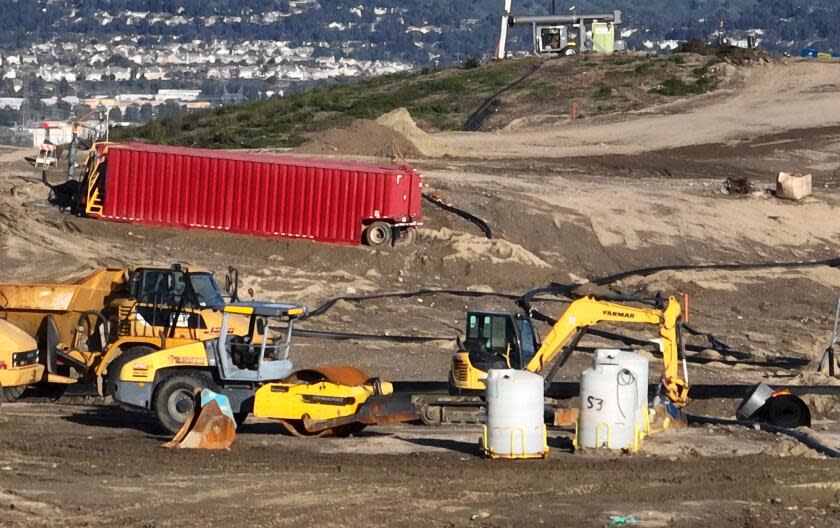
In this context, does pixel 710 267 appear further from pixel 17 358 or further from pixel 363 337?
pixel 17 358

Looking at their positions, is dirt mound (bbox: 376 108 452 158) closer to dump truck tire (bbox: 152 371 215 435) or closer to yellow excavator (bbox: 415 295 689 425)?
yellow excavator (bbox: 415 295 689 425)

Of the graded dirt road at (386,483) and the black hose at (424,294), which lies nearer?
the graded dirt road at (386,483)

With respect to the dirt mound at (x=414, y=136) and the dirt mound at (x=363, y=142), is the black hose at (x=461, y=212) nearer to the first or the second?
the dirt mound at (x=363, y=142)

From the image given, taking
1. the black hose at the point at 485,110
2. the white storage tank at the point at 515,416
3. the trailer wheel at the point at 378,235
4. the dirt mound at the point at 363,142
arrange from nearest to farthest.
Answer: the white storage tank at the point at 515,416 < the trailer wheel at the point at 378,235 < the dirt mound at the point at 363,142 < the black hose at the point at 485,110

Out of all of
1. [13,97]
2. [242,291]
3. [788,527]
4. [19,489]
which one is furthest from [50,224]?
[13,97]

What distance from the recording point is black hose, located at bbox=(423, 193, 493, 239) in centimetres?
3947

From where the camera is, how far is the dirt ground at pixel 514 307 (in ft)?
55.6

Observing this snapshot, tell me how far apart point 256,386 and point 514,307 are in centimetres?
1410

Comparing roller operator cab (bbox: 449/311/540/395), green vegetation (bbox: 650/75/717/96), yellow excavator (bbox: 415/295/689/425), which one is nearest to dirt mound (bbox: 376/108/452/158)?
green vegetation (bbox: 650/75/717/96)

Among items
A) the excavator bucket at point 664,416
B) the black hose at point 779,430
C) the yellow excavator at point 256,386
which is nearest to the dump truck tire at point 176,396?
the yellow excavator at point 256,386

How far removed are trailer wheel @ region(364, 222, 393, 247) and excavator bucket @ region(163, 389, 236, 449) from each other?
17.8 m

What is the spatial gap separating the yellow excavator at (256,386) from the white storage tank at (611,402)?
2.49 m

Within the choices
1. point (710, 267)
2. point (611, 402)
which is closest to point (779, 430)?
point (611, 402)

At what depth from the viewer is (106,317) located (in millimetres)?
23953
